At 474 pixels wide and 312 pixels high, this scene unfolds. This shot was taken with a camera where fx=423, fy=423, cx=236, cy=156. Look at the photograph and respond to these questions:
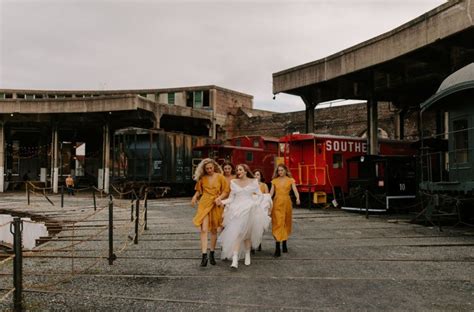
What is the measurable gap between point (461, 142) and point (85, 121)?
27.3m

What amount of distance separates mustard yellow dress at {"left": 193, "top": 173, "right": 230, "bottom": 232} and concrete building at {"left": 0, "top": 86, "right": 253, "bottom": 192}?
63.2 ft

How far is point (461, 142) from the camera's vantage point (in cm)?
1262

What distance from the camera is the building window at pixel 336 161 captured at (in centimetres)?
1927

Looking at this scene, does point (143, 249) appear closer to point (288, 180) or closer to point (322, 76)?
point (288, 180)

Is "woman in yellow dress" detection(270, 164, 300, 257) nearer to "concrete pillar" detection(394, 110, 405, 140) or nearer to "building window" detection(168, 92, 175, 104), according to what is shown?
"concrete pillar" detection(394, 110, 405, 140)

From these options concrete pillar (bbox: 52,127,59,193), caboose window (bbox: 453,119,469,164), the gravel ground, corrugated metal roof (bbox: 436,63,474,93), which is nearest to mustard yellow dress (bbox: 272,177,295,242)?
the gravel ground

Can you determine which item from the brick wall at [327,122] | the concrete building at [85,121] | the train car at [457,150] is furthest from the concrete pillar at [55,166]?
the train car at [457,150]

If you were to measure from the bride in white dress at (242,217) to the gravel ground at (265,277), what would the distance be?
33 cm

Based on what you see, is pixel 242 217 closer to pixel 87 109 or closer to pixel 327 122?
pixel 327 122

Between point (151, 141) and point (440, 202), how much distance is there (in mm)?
16686

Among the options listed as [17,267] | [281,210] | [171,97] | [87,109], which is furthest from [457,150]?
[171,97]

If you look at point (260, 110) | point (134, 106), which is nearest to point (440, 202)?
point (134, 106)

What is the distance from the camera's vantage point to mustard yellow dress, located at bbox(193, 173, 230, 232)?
724cm

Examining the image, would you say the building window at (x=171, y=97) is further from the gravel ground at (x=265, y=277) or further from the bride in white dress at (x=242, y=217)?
the bride in white dress at (x=242, y=217)
